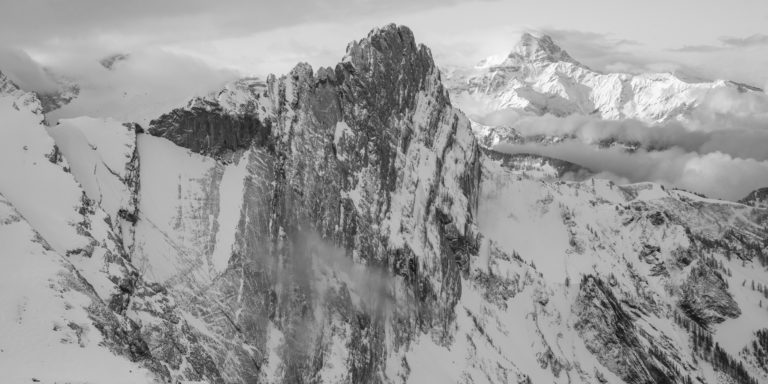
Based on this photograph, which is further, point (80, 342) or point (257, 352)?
point (257, 352)

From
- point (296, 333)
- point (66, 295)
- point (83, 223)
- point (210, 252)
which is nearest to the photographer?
point (66, 295)

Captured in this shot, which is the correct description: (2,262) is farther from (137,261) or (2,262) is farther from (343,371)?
(343,371)

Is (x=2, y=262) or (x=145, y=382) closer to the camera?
(x=145, y=382)

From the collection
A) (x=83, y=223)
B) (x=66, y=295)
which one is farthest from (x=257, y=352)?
(x=66, y=295)

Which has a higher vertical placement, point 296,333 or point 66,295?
point 66,295

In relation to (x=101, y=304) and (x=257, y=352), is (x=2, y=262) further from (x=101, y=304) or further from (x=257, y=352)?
(x=257, y=352)

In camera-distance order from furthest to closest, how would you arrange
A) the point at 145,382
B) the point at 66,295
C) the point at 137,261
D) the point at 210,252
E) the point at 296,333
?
the point at 296,333 → the point at 210,252 → the point at 137,261 → the point at 66,295 → the point at 145,382

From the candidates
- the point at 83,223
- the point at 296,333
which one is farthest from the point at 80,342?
the point at 296,333

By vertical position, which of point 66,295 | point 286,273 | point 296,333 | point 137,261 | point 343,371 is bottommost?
point 343,371

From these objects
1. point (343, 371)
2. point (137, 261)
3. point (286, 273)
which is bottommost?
point (343, 371)
